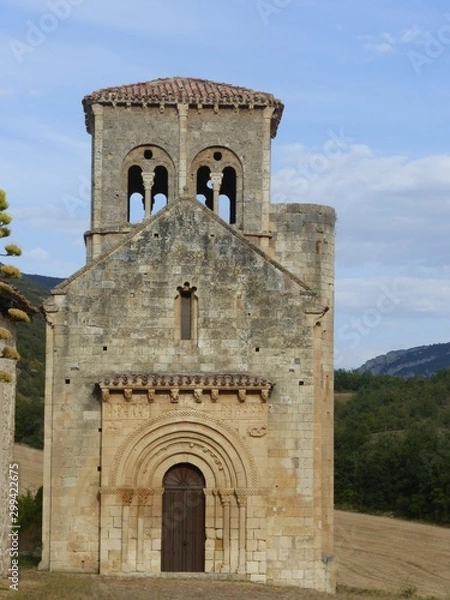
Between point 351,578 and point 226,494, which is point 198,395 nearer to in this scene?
point 226,494

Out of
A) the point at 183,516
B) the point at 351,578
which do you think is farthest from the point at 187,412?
the point at 351,578

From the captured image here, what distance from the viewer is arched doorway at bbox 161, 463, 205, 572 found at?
2691 cm

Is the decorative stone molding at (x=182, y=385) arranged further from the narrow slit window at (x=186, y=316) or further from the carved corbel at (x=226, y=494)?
the carved corbel at (x=226, y=494)

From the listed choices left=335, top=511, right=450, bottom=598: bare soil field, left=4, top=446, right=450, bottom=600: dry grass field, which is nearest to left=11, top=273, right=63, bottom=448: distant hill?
left=4, top=446, right=450, bottom=600: dry grass field

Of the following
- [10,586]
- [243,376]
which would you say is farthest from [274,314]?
[10,586]

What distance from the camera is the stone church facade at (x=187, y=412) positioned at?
26.7m

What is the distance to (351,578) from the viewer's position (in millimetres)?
36688

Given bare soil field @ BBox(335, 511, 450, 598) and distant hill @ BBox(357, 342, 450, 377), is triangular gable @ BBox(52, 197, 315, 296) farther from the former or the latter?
distant hill @ BBox(357, 342, 450, 377)

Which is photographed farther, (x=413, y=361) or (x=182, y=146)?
(x=413, y=361)

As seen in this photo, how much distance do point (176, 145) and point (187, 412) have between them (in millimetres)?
6861

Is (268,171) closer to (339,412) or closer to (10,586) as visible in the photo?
(10,586)

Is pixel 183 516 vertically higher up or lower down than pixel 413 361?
lower down

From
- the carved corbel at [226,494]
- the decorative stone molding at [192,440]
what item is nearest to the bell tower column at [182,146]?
the decorative stone molding at [192,440]

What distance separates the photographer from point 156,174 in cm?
3145
